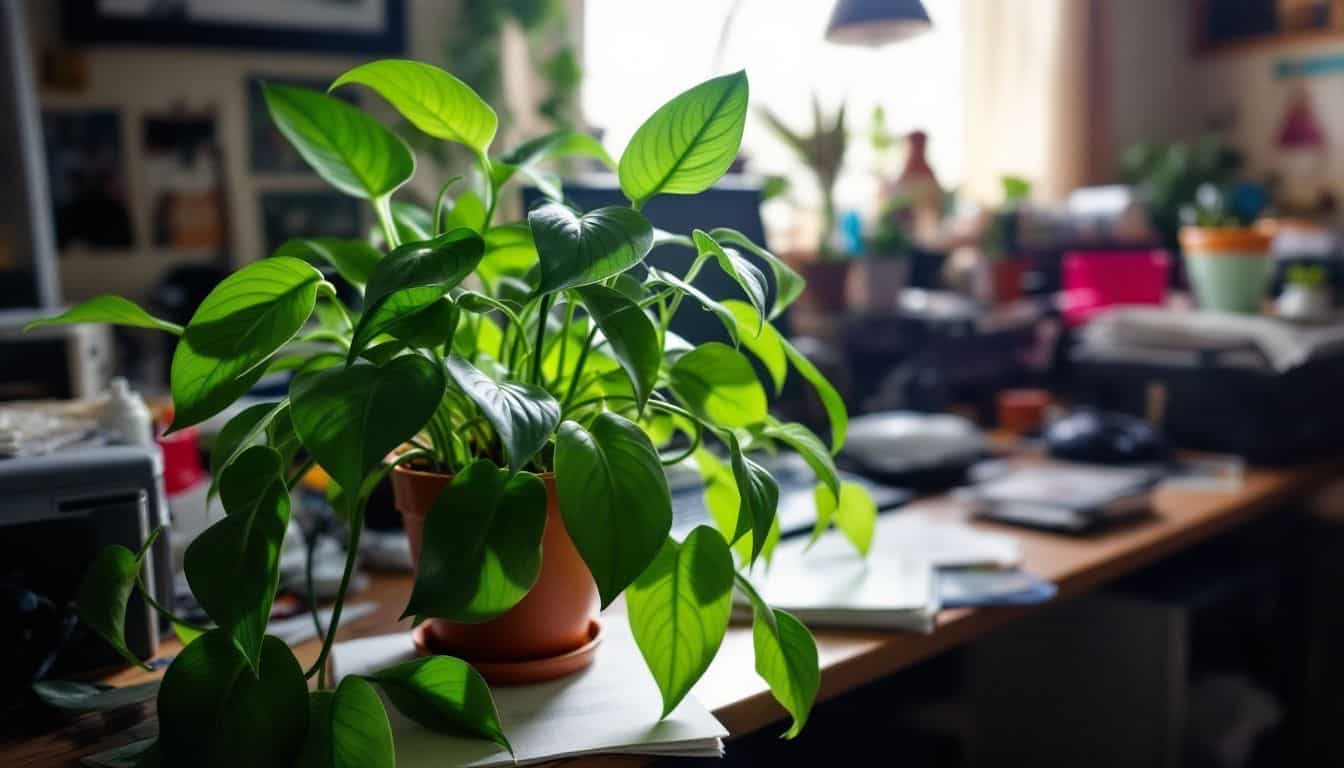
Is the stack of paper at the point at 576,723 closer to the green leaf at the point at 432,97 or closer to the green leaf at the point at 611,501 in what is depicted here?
the green leaf at the point at 611,501

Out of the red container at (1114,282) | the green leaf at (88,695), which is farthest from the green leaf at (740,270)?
the red container at (1114,282)

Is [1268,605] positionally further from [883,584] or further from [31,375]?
[31,375]

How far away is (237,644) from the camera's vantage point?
60cm

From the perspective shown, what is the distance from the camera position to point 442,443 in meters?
0.78

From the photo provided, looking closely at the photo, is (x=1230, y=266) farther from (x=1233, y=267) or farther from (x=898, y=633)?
(x=898, y=633)

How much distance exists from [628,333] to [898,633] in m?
0.43

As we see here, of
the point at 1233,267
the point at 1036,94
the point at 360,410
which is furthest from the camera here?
the point at 1036,94

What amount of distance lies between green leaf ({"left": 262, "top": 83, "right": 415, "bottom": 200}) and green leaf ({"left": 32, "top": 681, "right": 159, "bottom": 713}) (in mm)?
384

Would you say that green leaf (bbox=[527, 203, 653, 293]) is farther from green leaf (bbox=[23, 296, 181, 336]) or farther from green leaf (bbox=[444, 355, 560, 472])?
green leaf (bbox=[23, 296, 181, 336])

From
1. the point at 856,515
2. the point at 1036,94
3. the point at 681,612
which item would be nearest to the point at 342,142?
the point at 681,612

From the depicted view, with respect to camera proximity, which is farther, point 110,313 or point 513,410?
point 110,313

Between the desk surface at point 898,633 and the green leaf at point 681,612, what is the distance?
75 millimetres

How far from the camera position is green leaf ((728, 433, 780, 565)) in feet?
2.24

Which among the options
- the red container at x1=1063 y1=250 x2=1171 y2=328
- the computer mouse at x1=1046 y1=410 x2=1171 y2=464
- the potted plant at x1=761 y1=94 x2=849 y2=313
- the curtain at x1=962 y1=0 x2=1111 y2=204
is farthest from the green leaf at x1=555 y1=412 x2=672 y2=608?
the curtain at x1=962 y1=0 x2=1111 y2=204
